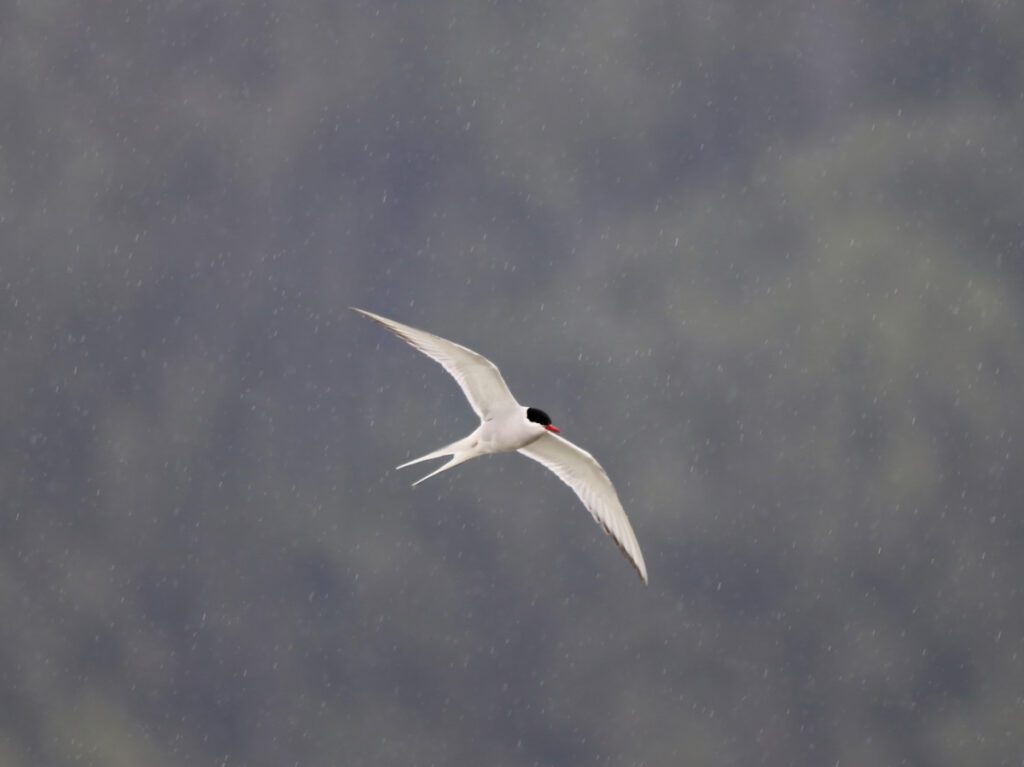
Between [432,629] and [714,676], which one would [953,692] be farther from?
[432,629]

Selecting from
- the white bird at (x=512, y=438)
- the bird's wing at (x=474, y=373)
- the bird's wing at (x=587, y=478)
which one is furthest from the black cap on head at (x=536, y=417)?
the bird's wing at (x=587, y=478)

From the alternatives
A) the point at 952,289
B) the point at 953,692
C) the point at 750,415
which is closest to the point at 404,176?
the point at 750,415

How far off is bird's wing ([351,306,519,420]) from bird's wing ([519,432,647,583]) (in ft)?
2.17

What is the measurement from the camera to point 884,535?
42.3 meters

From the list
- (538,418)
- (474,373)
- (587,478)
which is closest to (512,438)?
(538,418)

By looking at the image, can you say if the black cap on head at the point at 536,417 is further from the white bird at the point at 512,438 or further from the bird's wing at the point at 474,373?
the bird's wing at the point at 474,373

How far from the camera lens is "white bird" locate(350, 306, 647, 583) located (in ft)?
48.2

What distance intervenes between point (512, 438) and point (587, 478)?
3.93ft

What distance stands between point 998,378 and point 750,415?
271 inches

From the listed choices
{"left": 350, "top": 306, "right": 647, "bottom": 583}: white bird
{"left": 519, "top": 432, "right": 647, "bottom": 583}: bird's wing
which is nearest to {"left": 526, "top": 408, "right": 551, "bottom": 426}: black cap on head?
{"left": 350, "top": 306, "right": 647, "bottom": 583}: white bird

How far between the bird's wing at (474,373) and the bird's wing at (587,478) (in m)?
0.66

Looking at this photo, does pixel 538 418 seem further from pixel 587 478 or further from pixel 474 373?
pixel 587 478

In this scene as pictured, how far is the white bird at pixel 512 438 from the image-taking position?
1469cm

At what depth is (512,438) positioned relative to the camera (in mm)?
15016
